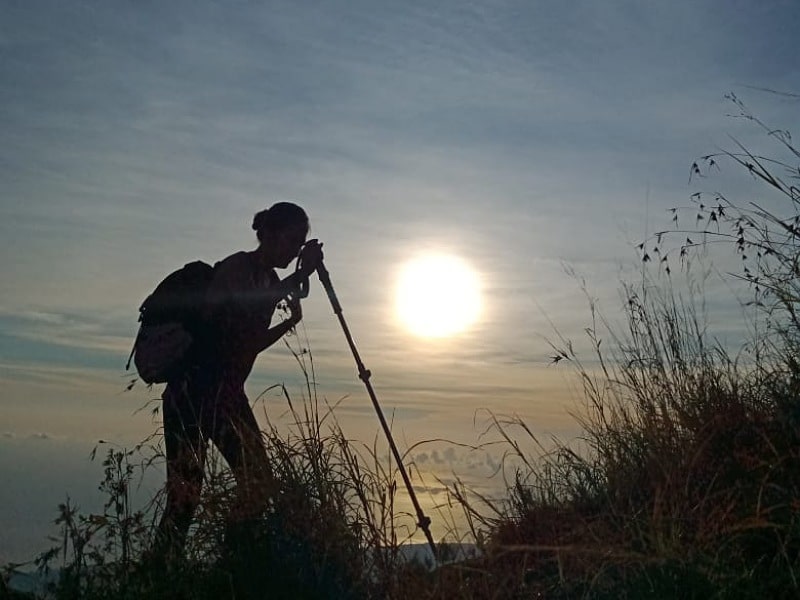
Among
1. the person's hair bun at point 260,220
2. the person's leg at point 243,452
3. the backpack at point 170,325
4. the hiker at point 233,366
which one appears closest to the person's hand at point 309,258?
the hiker at point 233,366

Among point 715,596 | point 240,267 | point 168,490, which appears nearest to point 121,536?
point 168,490

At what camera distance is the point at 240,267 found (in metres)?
5.30

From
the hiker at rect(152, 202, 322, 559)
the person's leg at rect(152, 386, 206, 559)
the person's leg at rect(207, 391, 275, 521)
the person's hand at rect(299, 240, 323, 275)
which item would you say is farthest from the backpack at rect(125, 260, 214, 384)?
the person's hand at rect(299, 240, 323, 275)

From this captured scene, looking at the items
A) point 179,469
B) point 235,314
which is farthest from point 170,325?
point 179,469

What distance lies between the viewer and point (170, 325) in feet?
17.0

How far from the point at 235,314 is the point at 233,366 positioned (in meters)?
0.31

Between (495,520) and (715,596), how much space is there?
1.62 m

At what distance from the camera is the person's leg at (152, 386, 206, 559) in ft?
15.1

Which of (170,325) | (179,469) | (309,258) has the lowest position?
(179,469)

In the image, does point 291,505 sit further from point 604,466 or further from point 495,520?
point 604,466

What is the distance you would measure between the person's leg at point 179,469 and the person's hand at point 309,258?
1087 mm

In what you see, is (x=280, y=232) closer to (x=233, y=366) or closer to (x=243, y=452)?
(x=233, y=366)

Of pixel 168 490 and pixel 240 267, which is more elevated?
pixel 240 267

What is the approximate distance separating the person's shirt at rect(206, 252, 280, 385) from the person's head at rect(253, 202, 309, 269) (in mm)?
171
